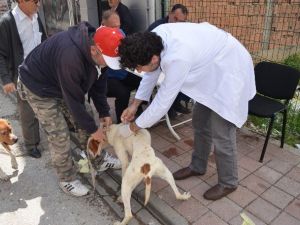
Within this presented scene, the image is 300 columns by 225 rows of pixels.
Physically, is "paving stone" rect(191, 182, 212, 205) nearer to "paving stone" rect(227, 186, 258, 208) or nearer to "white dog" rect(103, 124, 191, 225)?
"white dog" rect(103, 124, 191, 225)

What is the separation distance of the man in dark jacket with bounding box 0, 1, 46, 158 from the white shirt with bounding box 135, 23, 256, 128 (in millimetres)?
1932

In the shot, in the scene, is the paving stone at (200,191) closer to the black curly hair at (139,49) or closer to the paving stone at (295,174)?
the paving stone at (295,174)

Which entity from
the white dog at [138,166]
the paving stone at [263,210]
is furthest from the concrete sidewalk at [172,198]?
the white dog at [138,166]

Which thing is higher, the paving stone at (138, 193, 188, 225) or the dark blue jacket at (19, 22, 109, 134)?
the dark blue jacket at (19, 22, 109, 134)

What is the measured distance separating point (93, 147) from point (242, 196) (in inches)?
63.8

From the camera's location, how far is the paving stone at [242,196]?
309cm

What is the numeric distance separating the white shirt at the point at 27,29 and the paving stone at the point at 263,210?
3.15 m

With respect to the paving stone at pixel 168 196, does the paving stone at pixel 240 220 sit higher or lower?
lower

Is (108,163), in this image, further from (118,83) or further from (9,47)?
(9,47)

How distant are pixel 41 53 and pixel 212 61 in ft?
5.10

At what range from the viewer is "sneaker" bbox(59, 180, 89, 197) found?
334 cm

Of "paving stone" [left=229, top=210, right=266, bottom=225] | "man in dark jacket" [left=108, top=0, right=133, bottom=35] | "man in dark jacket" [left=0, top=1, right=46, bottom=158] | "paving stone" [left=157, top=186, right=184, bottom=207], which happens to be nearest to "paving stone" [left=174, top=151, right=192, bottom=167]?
"paving stone" [left=157, top=186, right=184, bottom=207]

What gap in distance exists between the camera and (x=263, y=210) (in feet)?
9.82

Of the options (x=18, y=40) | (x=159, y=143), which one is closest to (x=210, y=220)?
(x=159, y=143)
